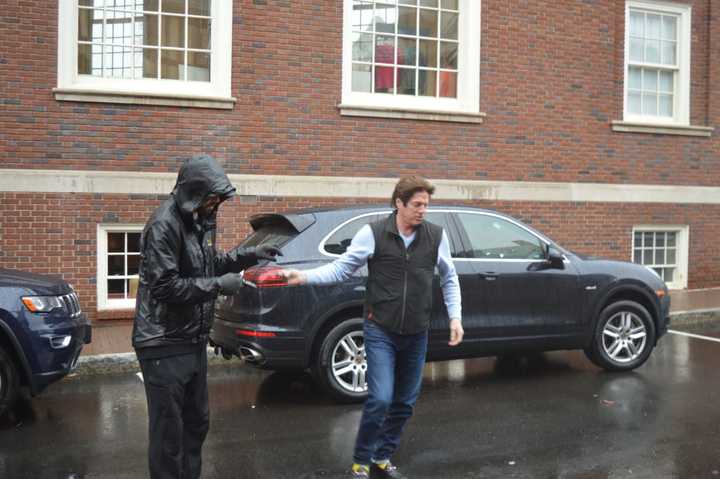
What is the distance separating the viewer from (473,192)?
13.0m

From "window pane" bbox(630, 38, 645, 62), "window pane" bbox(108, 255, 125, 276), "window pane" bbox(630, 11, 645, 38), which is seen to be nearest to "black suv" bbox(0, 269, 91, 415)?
"window pane" bbox(108, 255, 125, 276)

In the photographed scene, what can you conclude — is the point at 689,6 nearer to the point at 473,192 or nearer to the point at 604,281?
the point at 473,192

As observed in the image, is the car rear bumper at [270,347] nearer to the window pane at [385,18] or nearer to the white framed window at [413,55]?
the white framed window at [413,55]

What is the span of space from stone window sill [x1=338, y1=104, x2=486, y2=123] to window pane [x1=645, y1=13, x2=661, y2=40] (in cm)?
397

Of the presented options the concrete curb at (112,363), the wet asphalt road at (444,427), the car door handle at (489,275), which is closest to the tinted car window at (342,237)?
the car door handle at (489,275)

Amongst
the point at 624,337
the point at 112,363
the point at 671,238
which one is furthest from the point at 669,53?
the point at 112,363

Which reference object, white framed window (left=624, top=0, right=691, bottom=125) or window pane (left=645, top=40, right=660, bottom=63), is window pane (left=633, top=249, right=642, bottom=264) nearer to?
white framed window (left=624, top=0, right=691, bottom=125)

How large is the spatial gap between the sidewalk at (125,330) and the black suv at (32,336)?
186cm

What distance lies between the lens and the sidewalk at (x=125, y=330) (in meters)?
8.42

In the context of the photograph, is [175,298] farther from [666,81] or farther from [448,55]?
[666,81]

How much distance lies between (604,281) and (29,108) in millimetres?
7588

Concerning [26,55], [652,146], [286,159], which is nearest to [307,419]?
[286,159]

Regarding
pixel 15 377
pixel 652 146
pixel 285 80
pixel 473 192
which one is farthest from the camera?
pixel 652 146

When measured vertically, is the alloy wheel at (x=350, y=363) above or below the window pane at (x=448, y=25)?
below
